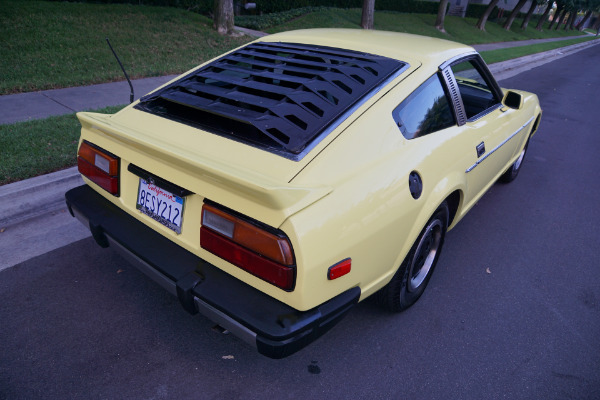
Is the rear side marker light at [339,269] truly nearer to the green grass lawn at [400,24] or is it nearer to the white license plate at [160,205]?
the white license plate at [160,205]

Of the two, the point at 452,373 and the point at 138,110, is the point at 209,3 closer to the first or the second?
the point at 138,110

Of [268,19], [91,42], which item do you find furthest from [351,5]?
[91,42]

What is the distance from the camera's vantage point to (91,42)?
8891mm

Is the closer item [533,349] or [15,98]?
[533,349]

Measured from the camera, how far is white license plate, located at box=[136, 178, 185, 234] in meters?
2.12

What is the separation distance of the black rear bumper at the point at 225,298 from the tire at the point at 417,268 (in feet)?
1.83

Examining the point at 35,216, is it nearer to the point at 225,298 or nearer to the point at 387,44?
the point at 225,298

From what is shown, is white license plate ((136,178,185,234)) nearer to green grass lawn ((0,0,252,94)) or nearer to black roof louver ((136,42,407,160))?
black roof louver ((136,42,407,160))

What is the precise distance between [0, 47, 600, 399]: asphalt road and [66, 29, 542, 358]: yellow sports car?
0.36 metres

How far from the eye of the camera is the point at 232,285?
1.95 meters

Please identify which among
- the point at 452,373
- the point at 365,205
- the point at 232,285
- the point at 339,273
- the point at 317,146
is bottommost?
the point at 452,373

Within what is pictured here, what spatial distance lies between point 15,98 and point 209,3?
1002 centimetres

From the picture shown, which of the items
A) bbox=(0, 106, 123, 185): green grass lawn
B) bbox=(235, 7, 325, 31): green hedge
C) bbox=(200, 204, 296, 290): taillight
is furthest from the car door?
bbox=(235, 7, 325, 31): green hedge

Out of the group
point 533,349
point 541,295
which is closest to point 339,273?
point 533,349
